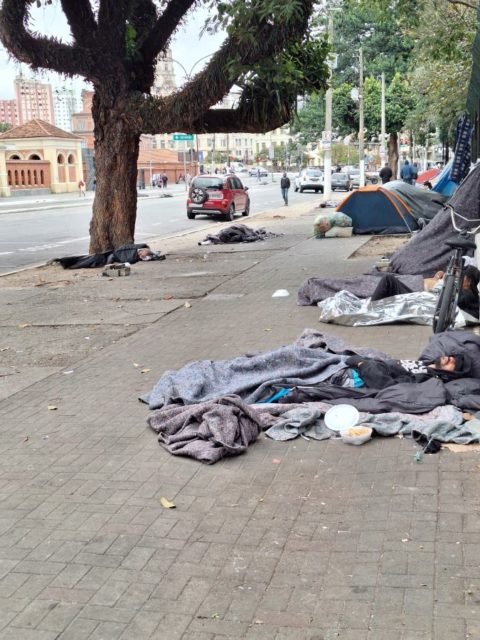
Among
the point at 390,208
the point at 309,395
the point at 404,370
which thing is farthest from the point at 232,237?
the point at 309,395

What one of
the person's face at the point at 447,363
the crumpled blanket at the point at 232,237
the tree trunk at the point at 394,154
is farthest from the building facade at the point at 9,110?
the person's face at the point at 447,363

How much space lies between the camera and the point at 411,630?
3.09 metres

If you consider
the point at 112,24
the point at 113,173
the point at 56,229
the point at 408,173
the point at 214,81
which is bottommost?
the point at 56,229

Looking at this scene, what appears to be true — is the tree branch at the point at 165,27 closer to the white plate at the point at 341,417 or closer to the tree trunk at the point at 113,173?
the tree trunk at the point at 113,173

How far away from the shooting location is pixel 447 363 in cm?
592

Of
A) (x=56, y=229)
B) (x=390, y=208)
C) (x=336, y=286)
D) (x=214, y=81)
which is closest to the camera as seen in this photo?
(x=336, y=286)

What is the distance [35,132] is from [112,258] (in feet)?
164

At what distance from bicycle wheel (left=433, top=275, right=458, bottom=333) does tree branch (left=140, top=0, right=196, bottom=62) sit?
12129 mm

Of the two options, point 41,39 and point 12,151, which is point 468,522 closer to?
point 41,39

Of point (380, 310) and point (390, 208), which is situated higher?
point (390, 208)

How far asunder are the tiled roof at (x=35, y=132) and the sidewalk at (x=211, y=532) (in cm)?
5826

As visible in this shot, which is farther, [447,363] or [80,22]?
[80,22]

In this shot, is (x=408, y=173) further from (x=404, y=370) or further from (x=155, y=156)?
(x=155, y=156)

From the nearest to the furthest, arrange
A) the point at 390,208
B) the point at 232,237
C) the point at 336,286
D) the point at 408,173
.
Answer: the point at 336,286 < the point at 390,208 < the point at 232,237 < the point at 408,173
